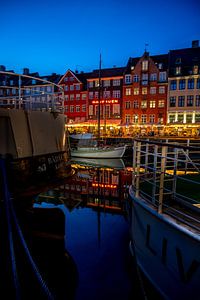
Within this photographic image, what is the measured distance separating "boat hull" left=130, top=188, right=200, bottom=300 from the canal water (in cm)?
69

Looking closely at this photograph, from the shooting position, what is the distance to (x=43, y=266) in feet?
20.8

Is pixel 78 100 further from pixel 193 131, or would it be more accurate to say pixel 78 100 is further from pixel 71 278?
pixel 71 278

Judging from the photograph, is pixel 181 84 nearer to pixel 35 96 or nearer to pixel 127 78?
pixel 127 78

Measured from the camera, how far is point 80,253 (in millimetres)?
7109

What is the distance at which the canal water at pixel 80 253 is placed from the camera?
5355 millimetres

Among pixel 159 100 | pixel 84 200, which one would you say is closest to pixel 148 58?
pixel 159 100

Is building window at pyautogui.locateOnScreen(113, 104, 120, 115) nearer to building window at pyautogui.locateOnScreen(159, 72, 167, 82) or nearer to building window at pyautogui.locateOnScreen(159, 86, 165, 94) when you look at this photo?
building window at pyautogui.locateOnScreen(159, 86, 165, 94)

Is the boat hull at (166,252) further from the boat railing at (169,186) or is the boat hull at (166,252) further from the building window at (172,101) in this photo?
the building window at (172,101)

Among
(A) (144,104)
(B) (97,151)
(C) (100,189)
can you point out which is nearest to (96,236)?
(C) (100,189)

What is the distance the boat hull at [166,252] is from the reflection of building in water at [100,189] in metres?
6.31

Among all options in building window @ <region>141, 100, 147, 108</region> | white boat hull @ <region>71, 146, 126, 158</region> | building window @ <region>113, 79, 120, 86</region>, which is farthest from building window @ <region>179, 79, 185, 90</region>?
white boat hull @ <region>71, 146, 126, 158</region>

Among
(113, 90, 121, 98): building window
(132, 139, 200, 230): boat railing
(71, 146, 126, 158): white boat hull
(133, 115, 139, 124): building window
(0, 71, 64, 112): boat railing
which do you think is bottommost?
(71, 146, 126, 158): white boat hull

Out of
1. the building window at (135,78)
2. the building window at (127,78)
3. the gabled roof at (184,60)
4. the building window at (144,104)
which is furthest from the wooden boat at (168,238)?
the building window at (127,78)

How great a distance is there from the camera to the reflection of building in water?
490 inches
